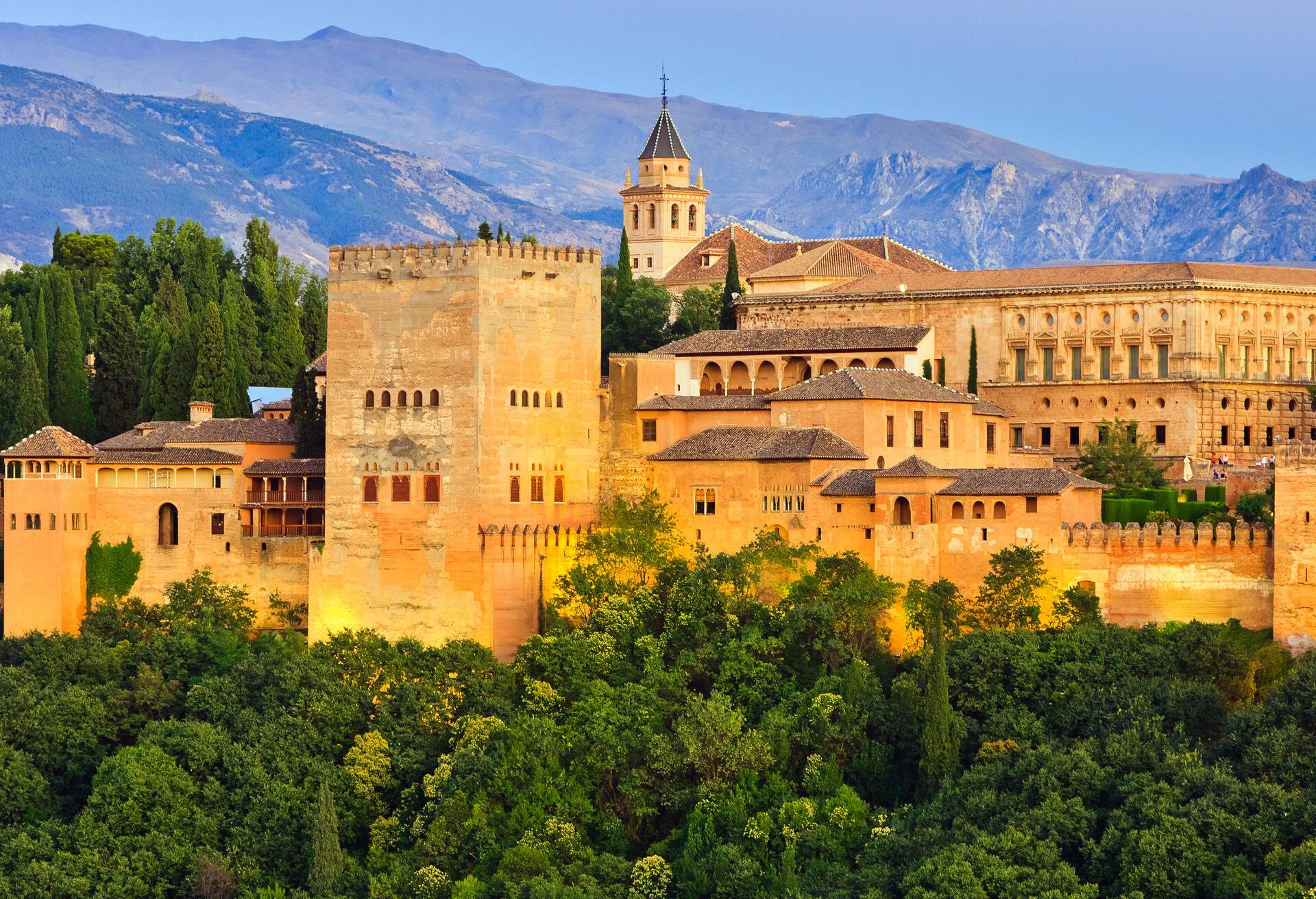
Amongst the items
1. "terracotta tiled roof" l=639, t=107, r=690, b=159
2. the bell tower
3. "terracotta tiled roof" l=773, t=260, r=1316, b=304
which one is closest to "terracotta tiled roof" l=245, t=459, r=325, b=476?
"terracotta tiled roof" l=773, t=260, r=1316, b=304

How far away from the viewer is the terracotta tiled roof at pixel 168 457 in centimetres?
5138

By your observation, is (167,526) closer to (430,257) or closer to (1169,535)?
(430,257)

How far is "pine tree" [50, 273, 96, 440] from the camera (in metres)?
61.0

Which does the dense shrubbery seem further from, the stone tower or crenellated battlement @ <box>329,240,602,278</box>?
crenellated battlement @ <box>329,240,602,278</box>

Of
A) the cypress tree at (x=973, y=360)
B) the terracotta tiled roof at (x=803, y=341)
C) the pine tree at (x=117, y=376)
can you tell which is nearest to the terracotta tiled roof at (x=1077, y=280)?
the cypress tree at (x=973, y=360)

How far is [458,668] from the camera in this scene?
46219 millimetres

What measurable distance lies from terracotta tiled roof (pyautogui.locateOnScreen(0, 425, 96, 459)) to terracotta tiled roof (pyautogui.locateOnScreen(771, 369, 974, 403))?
15005 mm

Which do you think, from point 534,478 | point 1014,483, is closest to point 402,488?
point 534,478

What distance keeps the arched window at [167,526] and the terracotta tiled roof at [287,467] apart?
183 cm

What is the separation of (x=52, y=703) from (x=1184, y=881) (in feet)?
77.3

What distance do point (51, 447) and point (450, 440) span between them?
9.54 metres

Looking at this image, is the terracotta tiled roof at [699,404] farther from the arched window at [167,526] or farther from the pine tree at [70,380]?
the pine tree at [70,380]

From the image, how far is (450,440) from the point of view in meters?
47.4

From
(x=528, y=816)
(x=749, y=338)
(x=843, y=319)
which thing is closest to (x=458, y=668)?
(x=528, y=816)
